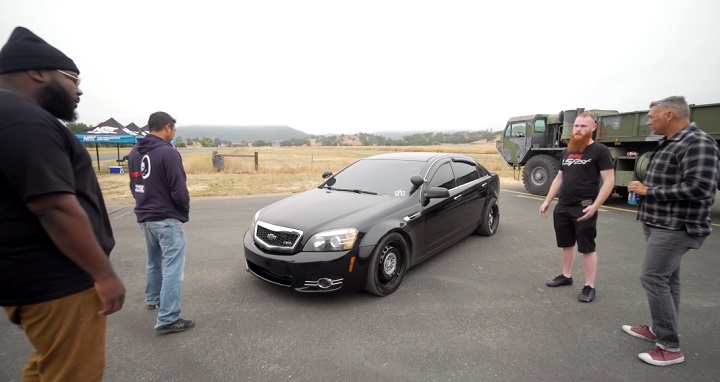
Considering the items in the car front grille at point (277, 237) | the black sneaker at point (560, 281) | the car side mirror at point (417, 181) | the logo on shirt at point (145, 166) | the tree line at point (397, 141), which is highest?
the tree line at point (397, 141)

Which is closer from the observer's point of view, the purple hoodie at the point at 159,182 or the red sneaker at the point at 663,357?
the red sneaker at the point at 663,357

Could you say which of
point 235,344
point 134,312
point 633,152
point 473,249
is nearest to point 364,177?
point 473,249

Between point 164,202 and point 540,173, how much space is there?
10185mm

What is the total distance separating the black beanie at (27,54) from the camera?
1.36 metres

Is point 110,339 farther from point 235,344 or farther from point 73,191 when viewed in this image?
point 73,191

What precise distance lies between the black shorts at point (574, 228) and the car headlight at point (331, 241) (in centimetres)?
212

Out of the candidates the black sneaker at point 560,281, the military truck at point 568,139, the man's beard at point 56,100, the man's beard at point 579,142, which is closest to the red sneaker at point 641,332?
the black sneaker at point 560,281

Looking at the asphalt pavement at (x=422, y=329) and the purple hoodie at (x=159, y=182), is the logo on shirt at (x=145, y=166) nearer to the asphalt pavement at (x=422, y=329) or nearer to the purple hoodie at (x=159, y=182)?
the purple hoodie at (x=159, y=182)

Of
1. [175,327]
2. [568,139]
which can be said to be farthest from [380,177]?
[568,139]

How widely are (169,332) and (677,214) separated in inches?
155

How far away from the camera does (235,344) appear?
2.73 metres

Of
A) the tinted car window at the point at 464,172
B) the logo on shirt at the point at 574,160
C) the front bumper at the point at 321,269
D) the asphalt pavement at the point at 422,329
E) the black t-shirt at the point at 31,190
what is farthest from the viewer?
the tinted car window at the point at 464,172

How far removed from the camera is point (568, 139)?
9930 millimetres

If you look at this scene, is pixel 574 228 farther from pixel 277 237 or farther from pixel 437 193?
pixel 277 237
